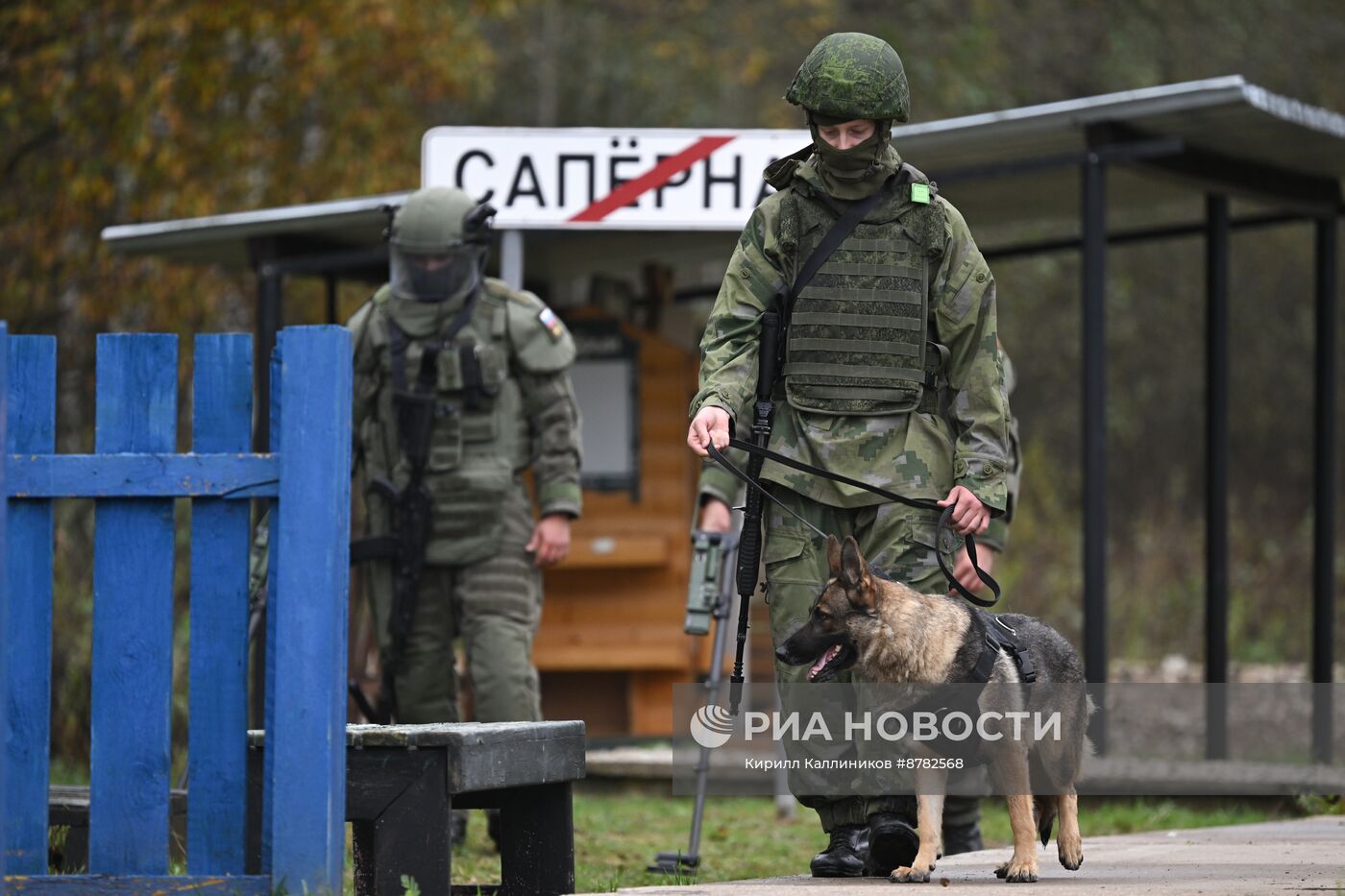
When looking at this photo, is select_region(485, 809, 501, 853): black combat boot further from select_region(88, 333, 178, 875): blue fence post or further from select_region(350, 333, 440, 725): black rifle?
select_region(88, 333, 178, 875): blue fence post

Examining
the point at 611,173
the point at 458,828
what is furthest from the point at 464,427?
the point at 458,828

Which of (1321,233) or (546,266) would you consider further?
(546,266)

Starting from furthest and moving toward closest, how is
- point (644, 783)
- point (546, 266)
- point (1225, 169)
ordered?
point (546, 266) < point (644, 783) < point (1225, 169)

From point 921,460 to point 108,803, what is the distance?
6.82 ft

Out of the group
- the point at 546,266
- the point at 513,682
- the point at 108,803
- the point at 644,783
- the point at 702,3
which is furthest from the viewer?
the point at 702,3

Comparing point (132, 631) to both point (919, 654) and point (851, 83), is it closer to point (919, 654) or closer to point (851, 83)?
point (919, 654)

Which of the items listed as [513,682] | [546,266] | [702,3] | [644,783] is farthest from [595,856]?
[702,3]

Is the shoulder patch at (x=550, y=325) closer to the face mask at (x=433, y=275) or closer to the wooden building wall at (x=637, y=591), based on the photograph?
the face mask at (x=433, y=275)

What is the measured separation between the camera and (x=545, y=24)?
77.0 feet

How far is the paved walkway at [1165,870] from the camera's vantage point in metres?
4.26

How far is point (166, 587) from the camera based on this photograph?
163 inches

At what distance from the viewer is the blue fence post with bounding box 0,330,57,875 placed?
409 cm

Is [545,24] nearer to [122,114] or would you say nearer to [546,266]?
[122,114]

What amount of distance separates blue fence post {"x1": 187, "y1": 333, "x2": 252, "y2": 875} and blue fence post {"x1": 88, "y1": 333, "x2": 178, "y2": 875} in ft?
0.21
